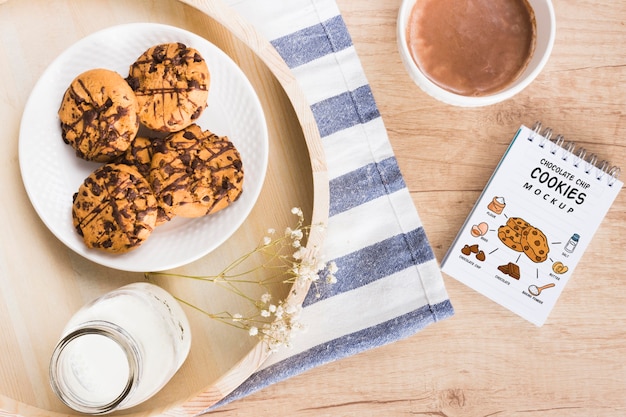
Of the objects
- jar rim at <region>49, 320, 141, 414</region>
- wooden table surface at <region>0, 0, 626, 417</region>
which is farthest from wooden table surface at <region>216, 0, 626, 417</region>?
jar rim at <region>49, 320, 141, 414</region>

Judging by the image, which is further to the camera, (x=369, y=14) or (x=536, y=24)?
(x=369, y=14)

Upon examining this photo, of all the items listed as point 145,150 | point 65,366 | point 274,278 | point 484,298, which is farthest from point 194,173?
point 484,298

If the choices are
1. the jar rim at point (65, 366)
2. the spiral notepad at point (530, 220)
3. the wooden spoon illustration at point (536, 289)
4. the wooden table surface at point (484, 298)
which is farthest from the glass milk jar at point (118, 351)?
the wooden spoon illustration at point (536, 289)

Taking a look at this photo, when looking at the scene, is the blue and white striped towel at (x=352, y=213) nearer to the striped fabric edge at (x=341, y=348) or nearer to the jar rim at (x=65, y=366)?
the striped fabric edge at (x=341, y=348)

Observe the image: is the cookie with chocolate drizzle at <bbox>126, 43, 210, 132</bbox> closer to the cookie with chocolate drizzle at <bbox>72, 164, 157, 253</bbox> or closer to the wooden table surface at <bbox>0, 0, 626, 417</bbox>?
the cookie with chocolate drizzle at <bbox>72, 164, 157, 253</bbox>

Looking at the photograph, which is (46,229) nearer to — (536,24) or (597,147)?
(536,24)

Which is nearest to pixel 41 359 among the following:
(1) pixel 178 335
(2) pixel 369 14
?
(1) pixel 178 335
